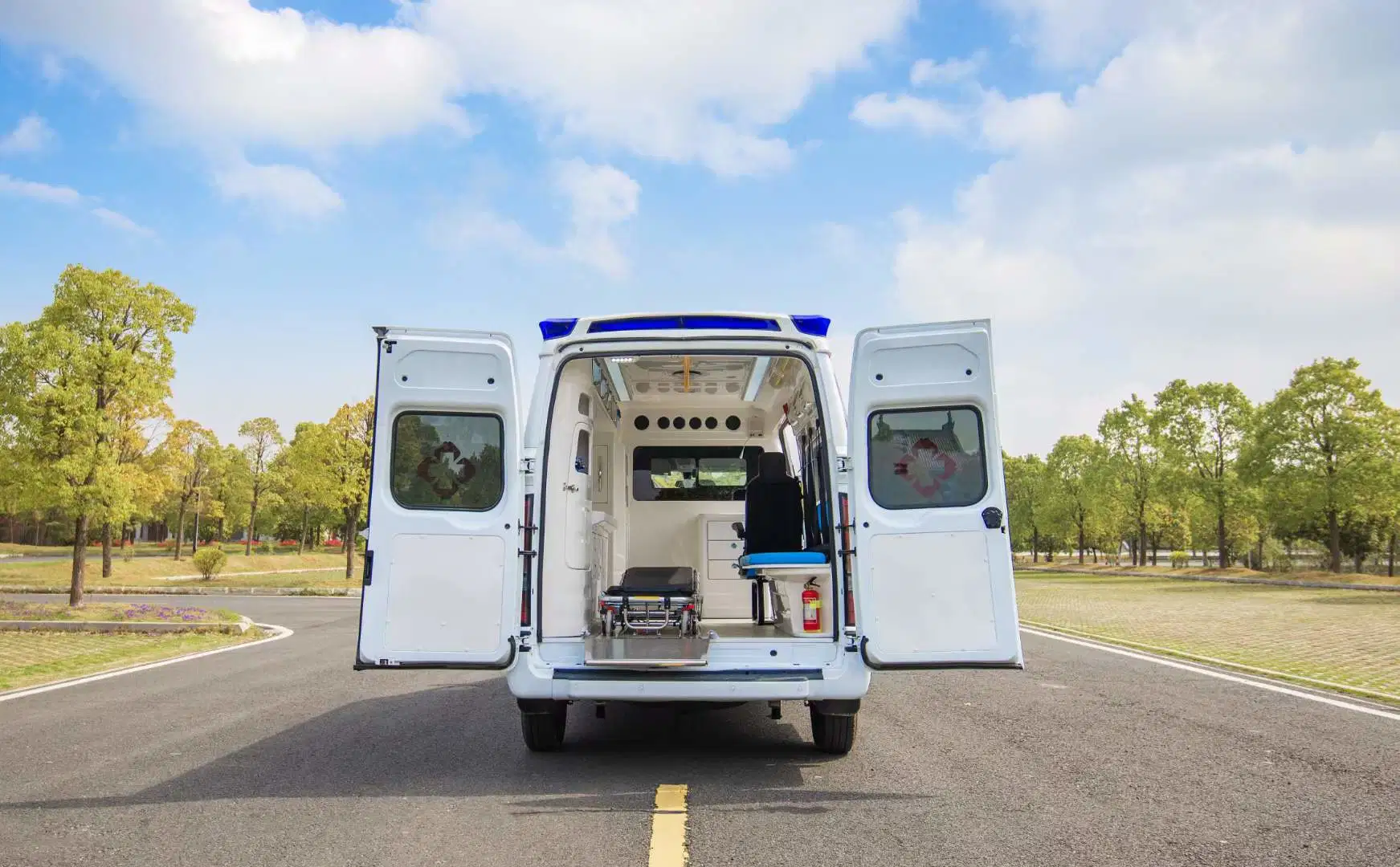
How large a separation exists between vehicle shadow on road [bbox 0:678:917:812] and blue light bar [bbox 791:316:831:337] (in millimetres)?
2809

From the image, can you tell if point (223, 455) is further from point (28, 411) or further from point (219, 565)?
point (28, 411)

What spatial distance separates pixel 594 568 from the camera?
7.90 meters

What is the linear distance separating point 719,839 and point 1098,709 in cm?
507

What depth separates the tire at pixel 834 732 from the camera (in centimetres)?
606

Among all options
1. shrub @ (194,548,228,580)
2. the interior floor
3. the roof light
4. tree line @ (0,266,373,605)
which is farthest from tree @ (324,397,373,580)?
the interior floor

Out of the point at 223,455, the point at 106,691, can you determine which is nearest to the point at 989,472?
the point at 106,691

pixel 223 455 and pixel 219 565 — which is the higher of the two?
pixel 223 455

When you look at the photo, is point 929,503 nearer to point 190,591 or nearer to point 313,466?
point 190,591

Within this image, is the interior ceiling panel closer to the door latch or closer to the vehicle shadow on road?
the door latch

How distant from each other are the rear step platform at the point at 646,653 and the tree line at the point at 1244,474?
114ft

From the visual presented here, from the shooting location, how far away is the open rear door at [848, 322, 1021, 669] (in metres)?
5.29

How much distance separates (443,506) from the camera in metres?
5.72

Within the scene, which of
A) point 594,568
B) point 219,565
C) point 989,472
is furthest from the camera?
point 219,565

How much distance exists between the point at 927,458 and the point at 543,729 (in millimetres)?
3180
